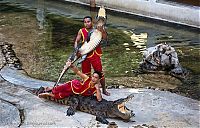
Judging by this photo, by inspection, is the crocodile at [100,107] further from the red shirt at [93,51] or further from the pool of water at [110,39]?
the pool of water at [110,39]

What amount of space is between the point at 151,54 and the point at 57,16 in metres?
6.86

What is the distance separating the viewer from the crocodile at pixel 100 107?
24.3ft

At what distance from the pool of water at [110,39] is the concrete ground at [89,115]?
1.14 meters

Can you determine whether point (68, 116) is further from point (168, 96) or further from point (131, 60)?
point (131, 60)

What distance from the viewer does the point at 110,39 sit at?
1396cm

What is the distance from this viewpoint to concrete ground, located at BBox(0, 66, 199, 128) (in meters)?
7.35

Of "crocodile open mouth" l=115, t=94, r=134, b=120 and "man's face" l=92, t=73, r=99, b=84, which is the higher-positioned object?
"man's face" l=92, t=73, r=99, b=84

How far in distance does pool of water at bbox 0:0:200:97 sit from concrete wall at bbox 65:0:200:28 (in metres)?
0.30

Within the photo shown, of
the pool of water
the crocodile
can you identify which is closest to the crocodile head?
the crocodile

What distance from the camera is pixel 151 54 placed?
36.6ft

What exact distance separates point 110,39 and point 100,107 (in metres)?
6.57

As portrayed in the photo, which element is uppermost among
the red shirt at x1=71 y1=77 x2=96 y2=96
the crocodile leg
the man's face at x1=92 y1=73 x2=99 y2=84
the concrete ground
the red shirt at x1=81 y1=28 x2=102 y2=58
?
the red shirt at x1=81 y1=28 x2=102 y2=58

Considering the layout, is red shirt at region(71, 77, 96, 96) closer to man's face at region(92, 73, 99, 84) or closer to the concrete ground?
man's face at region(92, 73, 99, 84)

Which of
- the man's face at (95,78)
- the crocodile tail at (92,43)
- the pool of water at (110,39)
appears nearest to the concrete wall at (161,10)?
the pool of water at (110,39)
